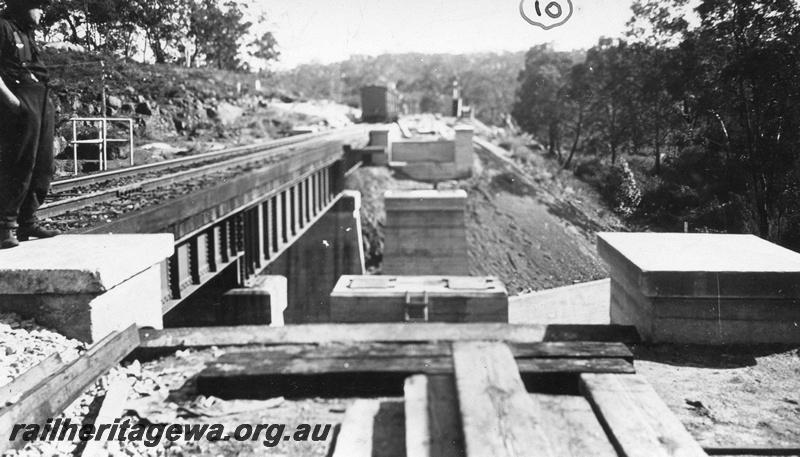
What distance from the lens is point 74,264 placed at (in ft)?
13.3

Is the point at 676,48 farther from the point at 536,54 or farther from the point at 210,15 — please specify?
the point at 536,54

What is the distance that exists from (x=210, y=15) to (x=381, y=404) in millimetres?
19166

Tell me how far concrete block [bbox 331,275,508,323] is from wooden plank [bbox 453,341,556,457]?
24.3 ft

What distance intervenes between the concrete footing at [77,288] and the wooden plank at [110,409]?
0.67m

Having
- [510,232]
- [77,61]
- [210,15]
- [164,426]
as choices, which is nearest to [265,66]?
[510,232]

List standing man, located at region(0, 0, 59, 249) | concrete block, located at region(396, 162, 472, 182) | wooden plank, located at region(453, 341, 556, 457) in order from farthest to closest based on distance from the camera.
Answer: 1. concrete block, located at region(396, 162, 472, 182)
2. standing man, located at region(0, 0, 59, 249)
3. wooden plank, located at region(453, 341, 556, 457)

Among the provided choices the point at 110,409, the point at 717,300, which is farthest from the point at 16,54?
the point at 717,300

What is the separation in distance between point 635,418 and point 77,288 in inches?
133

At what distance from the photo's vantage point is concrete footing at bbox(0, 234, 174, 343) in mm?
3969

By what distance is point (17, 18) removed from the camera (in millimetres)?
4734

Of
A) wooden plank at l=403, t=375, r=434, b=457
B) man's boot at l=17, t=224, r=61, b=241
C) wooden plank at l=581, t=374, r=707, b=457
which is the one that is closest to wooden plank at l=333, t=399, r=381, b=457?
wooden plank at l=403, t=375, r=434, b=457

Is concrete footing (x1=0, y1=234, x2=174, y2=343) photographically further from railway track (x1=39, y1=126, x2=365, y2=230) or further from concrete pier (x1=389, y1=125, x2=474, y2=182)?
concrete pier (x1=389, y1=125, x2=474, y2=182)

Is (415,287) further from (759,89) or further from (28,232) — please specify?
(759,89)

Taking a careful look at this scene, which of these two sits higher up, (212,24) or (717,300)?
(212,24)
